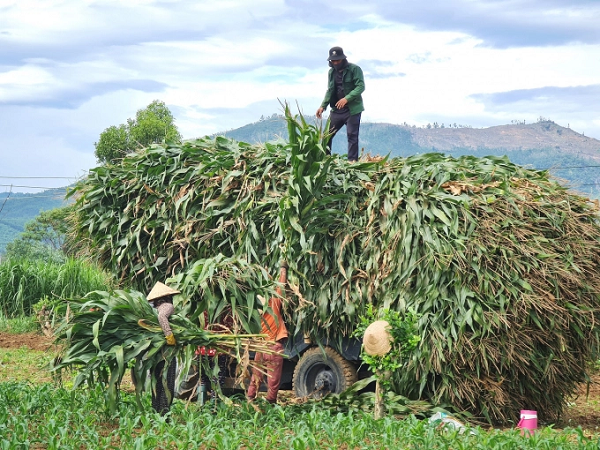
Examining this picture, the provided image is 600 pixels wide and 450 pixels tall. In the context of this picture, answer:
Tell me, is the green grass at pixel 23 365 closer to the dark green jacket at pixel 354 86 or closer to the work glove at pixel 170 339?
the work glove at pixel 170 339

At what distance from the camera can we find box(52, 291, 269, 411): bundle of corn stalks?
6555 mm

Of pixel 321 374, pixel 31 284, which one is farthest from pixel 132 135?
pixel 321 374

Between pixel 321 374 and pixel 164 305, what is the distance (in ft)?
7.77

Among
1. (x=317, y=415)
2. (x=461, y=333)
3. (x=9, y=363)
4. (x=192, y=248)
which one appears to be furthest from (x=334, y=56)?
(x=9, y=363)

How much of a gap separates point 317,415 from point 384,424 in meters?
0.73

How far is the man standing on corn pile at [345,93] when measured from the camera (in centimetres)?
1033

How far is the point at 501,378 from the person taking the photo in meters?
7.30

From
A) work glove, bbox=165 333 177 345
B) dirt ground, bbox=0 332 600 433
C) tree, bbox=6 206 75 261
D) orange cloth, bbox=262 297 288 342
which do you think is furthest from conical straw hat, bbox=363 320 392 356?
tree, bbox=6 206 75 261

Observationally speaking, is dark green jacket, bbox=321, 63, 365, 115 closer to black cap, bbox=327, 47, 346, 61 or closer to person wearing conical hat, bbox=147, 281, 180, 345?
black cap, bbox=327, 47, 346, 61

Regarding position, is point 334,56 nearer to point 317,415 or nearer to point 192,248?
point 192,248

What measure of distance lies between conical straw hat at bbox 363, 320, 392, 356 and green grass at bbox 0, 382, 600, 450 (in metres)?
0.60

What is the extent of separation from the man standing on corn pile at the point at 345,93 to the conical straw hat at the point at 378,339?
3981 mm

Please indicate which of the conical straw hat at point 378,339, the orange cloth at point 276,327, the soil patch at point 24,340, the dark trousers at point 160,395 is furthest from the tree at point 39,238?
the conical straw hat at point 378,339

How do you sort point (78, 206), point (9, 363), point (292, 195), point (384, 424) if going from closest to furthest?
point (384, 424) < point (292, 195) < point (78, 206) < point (9, 363)
